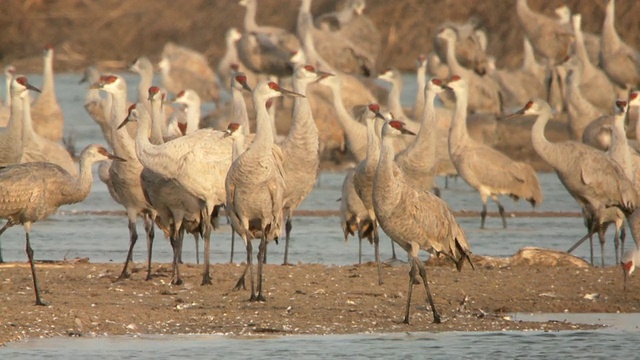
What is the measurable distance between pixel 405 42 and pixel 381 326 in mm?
26668

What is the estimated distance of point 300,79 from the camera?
512 inches

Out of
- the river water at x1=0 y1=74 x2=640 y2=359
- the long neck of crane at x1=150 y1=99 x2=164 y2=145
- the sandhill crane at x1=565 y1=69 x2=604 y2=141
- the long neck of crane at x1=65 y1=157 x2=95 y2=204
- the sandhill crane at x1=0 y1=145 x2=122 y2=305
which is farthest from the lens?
the sandhill crane at x1=565 y1=69 x2=604 y2=141

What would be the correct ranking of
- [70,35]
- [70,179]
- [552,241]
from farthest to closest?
[70,35]
[552,241]
[70,179]

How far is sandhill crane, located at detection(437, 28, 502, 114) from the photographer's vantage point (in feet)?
75.9

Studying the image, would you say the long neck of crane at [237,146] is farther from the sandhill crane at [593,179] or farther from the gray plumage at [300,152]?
the sandhill crane at [593,179]

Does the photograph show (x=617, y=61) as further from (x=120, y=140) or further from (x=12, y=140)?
(x=120, y=140)

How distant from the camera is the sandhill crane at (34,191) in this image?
33.6 feet

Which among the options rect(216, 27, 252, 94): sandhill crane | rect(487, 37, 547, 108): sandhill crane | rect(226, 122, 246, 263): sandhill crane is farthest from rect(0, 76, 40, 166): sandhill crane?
rect(487, 37, 547, 108): sandhill crane

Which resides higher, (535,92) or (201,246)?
(535,92)

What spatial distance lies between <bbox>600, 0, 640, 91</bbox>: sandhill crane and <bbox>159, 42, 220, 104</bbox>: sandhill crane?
7516mm

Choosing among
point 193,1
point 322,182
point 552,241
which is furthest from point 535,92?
point 193,1

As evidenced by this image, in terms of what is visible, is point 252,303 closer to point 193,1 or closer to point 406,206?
point 406,206

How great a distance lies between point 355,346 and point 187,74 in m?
18.2

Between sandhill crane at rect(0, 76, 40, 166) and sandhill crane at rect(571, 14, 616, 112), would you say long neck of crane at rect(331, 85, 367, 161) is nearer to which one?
sandhill crane at rect(0, 76, 40, 166)
